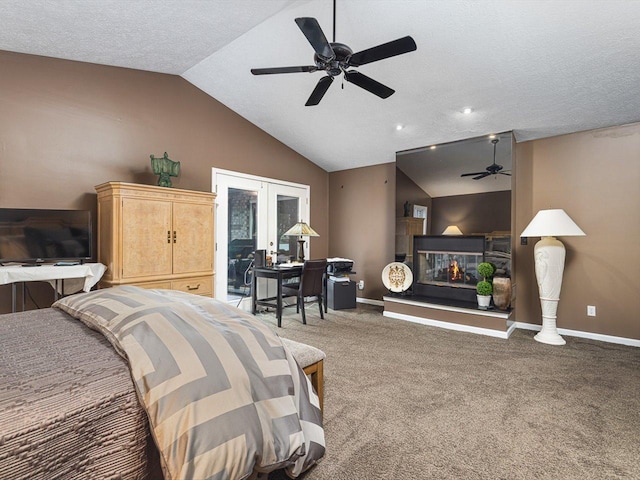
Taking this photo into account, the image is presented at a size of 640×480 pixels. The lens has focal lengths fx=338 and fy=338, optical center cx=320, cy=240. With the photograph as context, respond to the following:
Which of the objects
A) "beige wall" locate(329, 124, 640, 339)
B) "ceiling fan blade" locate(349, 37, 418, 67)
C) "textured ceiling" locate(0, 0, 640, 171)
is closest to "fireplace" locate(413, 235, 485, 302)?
"beige wall" locate(329, 124, 640, 339)

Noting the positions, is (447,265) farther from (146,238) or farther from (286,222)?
(146,238)

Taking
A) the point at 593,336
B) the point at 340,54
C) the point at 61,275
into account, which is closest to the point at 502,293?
the point at 593,336

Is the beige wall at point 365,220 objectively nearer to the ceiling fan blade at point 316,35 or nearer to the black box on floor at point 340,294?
the black box on floor at point 340,294

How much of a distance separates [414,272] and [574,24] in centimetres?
332

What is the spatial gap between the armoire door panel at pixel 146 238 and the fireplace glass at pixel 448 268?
3423mm

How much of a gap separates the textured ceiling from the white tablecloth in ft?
6.45

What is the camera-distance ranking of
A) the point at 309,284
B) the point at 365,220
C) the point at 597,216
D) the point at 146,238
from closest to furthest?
the point at 146,238
the point at 597,216
the point at 309,284
the point at 365,220

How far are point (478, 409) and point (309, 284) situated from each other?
262 centimetres

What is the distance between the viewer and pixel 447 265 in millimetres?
4766

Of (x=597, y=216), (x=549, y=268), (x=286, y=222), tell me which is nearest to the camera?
(x=549, y=268)

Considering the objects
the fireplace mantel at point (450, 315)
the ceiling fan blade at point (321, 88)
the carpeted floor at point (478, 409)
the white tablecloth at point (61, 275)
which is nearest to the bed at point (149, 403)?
the carpeted floor at point (478, 409)

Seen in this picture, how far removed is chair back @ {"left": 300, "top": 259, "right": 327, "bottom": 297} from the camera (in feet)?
14.5

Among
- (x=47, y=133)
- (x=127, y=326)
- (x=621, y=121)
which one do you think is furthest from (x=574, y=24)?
(x=47, y=133)

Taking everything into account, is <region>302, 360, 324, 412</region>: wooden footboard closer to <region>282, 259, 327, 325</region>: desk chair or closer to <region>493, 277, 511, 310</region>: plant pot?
<region>282, 259, 327, 325</region>: desk chair
